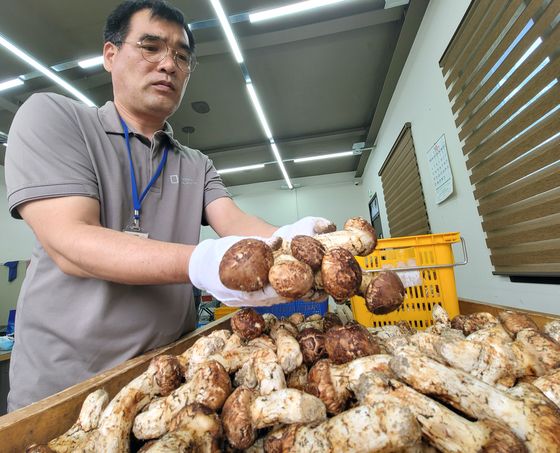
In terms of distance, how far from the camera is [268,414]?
0.47 m

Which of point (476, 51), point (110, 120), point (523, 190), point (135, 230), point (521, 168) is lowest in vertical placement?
point (135, 230)

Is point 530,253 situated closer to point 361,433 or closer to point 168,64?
point 361,433

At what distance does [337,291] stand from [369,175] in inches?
239

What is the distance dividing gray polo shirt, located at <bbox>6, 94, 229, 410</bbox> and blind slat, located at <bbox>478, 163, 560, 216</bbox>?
5.61 feet

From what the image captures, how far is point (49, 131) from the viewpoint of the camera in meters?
0.91

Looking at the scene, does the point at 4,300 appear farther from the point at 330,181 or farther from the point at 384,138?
the point at 330,181

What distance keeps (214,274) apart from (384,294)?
39cm

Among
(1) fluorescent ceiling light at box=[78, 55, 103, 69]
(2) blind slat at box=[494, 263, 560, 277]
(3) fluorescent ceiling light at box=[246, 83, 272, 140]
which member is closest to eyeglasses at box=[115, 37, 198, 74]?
(2) blind slat at box=[494, 263, 560, 277]

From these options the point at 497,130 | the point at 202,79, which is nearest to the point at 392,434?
the point at 497,130

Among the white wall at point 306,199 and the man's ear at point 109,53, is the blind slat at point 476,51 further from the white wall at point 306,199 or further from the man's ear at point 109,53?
the white wall at point 306,199

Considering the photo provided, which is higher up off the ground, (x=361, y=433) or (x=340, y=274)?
(x=340, y=274)

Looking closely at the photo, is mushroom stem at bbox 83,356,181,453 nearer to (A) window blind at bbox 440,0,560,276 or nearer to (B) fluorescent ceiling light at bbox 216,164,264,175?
(A) window blind at bbox 440,0,560,276

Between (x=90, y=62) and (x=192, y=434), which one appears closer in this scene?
(x=192, y=434)

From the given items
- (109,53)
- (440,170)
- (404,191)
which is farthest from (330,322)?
(404,191)
